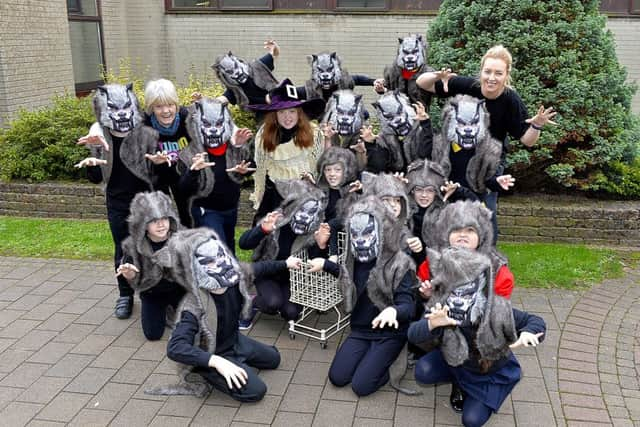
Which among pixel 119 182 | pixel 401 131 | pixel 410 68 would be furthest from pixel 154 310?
pixel 410 68

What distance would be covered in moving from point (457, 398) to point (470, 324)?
69cm

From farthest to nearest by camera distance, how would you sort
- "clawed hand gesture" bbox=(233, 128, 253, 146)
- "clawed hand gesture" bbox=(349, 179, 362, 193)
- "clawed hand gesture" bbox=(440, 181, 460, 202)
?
"clawed hand gesture" bbox=(233, 128, 253, 146) < "clawed hand gesture" bbox=(349, 179, 362, 193) < "clawed hand gesture" bbox=(440, 181, 460, 202)

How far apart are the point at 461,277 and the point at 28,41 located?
973cm

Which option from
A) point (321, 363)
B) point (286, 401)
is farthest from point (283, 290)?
point (286, 401)

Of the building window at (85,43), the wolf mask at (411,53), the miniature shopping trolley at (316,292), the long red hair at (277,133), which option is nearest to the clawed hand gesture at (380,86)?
the wolf mask at (411,53)

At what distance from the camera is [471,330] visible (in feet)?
13.1

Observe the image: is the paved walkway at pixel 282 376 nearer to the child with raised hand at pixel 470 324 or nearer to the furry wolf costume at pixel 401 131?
the child with raised hand at pixel 470 324

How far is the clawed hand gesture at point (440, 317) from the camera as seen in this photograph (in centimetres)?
384

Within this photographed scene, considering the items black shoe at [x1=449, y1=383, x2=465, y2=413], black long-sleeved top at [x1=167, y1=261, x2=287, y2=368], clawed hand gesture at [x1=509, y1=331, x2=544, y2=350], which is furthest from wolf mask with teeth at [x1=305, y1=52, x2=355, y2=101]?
clawed hand gesture at [x1=509, y1=331, x2=544, y2=350]

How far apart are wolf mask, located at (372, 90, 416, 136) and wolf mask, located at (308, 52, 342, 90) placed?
105 cm

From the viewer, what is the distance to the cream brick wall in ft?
33.6

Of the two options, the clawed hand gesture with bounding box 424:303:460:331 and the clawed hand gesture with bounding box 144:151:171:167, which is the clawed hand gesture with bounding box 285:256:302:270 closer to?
the clawed hand gesture with bounding box 424:303:460:331

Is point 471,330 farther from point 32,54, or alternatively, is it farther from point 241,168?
point 32,54

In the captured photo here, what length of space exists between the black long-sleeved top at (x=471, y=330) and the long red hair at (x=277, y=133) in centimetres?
225
